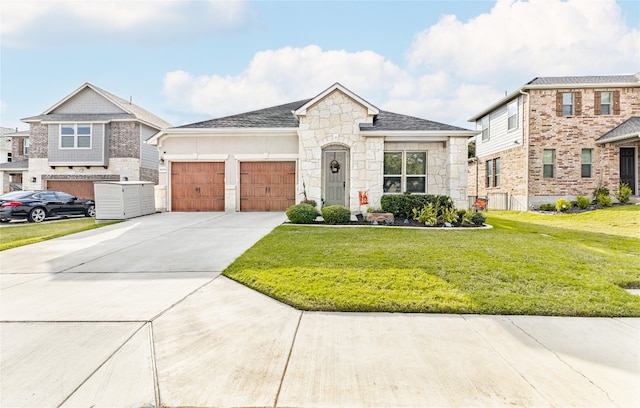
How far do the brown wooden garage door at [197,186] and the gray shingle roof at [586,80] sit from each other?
1685cm

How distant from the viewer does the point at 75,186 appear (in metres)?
21.1

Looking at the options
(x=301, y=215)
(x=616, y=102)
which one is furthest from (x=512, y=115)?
(x=301, y=215)

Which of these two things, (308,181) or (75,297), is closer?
(75,297)

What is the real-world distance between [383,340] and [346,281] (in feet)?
5.28

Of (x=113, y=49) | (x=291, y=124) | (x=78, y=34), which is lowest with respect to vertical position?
(x=291, y=124)

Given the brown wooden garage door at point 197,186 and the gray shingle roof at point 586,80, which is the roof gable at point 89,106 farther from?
the gray shingle roof at point 586,80

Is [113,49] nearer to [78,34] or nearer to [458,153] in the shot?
[78,34]

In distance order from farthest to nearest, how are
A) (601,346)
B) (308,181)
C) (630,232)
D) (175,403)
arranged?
(308,181) → (630,232) → (601,346) → (175,403)

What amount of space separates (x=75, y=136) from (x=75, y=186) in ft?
10.6

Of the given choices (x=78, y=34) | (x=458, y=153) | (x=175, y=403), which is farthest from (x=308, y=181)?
(x=175, y=403)

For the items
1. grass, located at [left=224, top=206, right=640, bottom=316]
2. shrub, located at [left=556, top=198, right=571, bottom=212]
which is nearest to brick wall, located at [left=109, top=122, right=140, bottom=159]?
grass, located at [left=224, top=206, right=640, bottom=316]

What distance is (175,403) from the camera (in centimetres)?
220

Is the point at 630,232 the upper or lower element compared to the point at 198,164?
lower

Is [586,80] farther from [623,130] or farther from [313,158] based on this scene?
[313,158]
